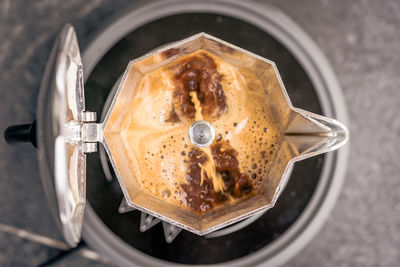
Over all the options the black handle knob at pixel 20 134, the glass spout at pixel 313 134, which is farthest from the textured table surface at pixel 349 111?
the glass spout at pixel 313 134

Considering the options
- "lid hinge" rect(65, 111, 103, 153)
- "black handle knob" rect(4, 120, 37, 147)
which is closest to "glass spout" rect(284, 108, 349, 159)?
"lid hinge" rect(65, 111, 103, 153)

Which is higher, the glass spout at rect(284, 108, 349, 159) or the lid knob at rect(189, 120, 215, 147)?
the glass spout at rect(284, 108, 349, 159)

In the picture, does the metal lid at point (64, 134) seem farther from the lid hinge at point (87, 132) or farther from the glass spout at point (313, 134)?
the glass spout at point (313, 134)

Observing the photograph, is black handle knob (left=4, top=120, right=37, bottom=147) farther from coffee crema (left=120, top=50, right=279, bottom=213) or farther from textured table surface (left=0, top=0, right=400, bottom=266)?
textured table surface (left=0, top=0, right=400, bottom=266)

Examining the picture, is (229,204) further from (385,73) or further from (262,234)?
(385,73)

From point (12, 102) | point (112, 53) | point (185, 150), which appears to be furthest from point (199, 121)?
point (12, 102)

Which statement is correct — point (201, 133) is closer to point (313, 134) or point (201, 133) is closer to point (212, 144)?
point (212, 144)
